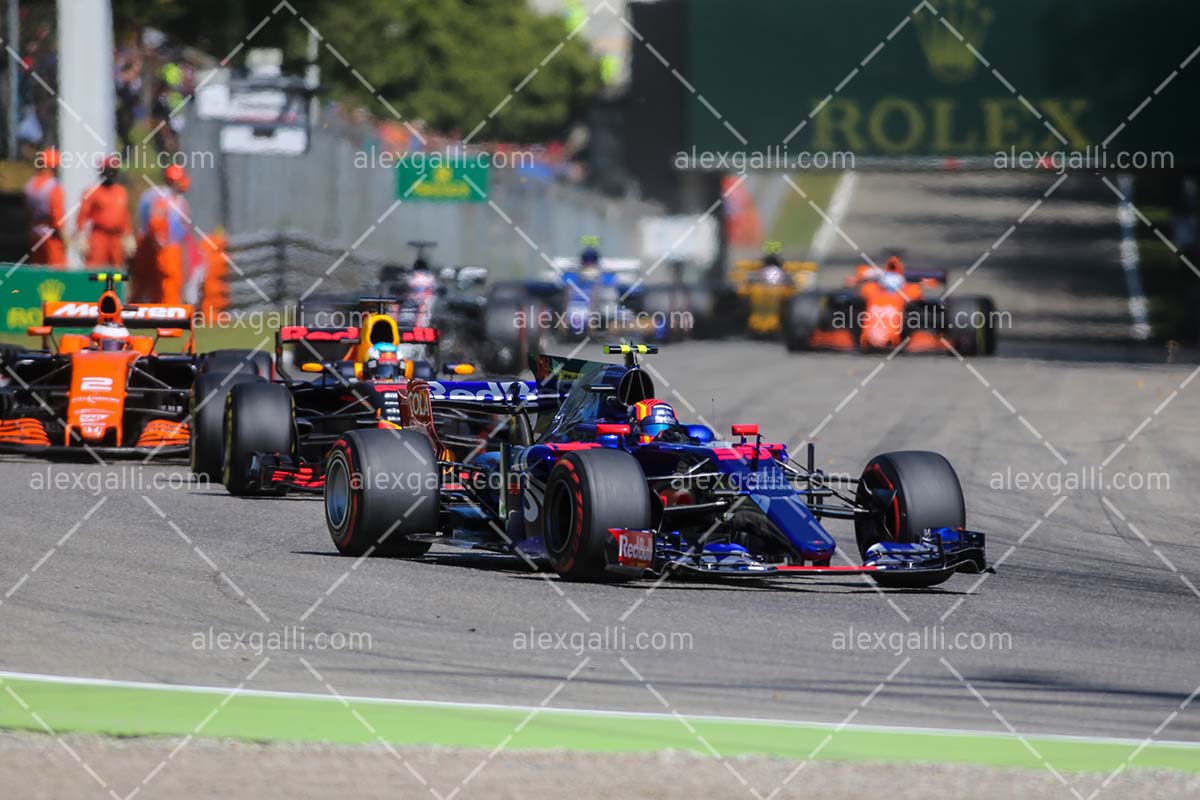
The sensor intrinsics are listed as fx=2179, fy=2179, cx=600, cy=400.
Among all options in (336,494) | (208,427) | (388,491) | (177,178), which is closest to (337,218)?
(177,178)

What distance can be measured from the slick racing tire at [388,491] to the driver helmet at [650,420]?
1.03 meters

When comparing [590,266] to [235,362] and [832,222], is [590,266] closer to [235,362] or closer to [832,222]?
[235,362]

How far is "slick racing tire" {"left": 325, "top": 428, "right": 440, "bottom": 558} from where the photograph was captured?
1063cm

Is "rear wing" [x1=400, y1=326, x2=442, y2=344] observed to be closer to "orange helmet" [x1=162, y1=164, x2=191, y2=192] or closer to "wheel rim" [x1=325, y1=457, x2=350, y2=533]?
"wheel rim" [x1=325, y1=457, x2=350, y2=533]

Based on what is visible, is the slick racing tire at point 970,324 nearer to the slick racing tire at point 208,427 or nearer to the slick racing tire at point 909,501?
the slick racing tire at point 208,427

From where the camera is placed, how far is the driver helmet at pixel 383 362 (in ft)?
48.5

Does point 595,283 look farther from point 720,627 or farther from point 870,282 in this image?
point 720,627

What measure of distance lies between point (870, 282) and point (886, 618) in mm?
21466

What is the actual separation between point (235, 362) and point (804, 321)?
16.1 meters

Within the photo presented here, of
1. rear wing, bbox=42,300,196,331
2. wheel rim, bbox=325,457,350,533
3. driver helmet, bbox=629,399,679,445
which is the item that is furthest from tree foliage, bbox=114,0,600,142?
driver helmet, bbox=629,399,679,445

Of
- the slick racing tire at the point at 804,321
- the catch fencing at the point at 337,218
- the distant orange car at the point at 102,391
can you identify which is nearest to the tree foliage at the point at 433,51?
the catch fencing at the point at 337,218

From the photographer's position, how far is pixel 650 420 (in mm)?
10562

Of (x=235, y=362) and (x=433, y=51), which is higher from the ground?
(x=433, y=51)

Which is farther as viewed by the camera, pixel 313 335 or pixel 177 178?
pixel 177 178
